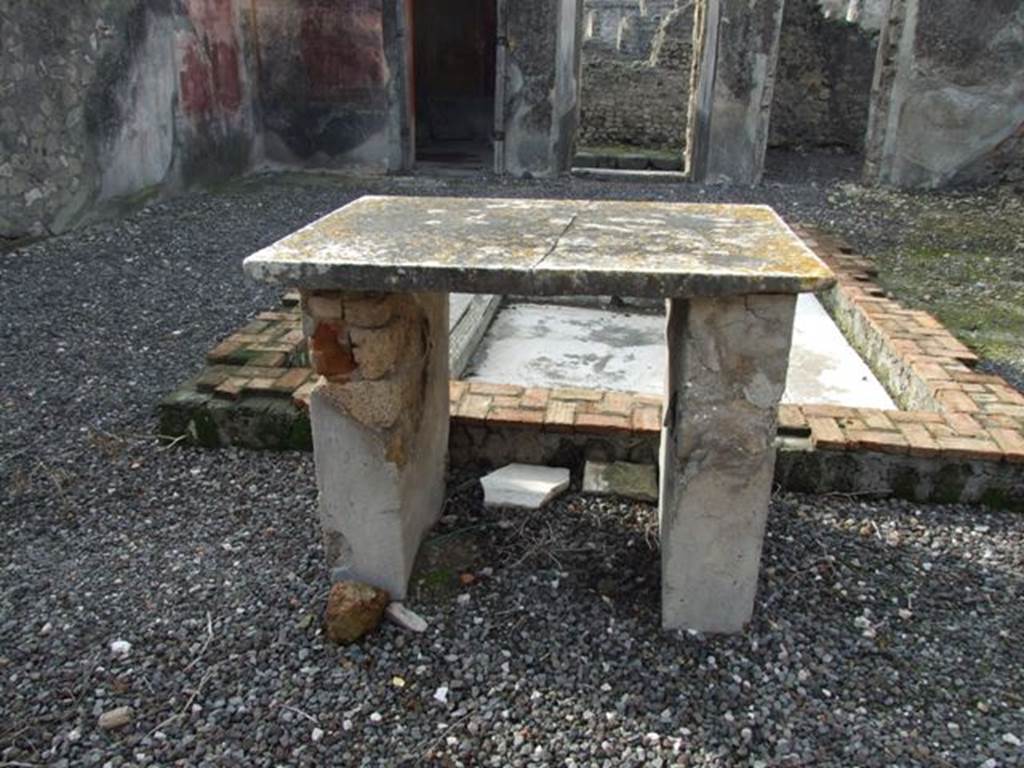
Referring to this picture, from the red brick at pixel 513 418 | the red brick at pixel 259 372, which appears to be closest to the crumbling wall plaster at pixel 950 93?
the red brick at pixel 513 418

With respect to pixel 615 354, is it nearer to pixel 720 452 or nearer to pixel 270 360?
pixel 270 360

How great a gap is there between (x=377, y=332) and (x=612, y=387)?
87.3 inches

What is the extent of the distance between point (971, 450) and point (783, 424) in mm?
702

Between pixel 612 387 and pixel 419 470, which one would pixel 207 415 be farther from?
pixel 612 387

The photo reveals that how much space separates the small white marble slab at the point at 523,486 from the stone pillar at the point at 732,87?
7999mm

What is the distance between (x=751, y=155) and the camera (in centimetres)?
1015

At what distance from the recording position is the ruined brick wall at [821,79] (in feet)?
43.7

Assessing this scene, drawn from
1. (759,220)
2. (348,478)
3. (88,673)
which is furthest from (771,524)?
(88,673)

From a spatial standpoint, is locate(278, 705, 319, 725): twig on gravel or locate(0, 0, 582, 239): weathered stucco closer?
locate(278, 705, 319, 725): twig on gravel

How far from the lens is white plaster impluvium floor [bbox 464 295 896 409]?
4348mm

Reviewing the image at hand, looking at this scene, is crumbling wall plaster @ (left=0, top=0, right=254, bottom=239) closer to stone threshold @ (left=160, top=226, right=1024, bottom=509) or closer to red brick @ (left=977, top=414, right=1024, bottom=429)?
stone threshold @ (left=160, top=226, right=1024, bottom=509)

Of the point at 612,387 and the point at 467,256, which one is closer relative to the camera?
the point at 467,256

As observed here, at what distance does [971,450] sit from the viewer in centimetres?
310

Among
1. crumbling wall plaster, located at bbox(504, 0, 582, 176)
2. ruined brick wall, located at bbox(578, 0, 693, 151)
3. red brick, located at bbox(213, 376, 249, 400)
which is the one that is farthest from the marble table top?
ruined brick wall, located at bbox(578, 0, 693, 151)
